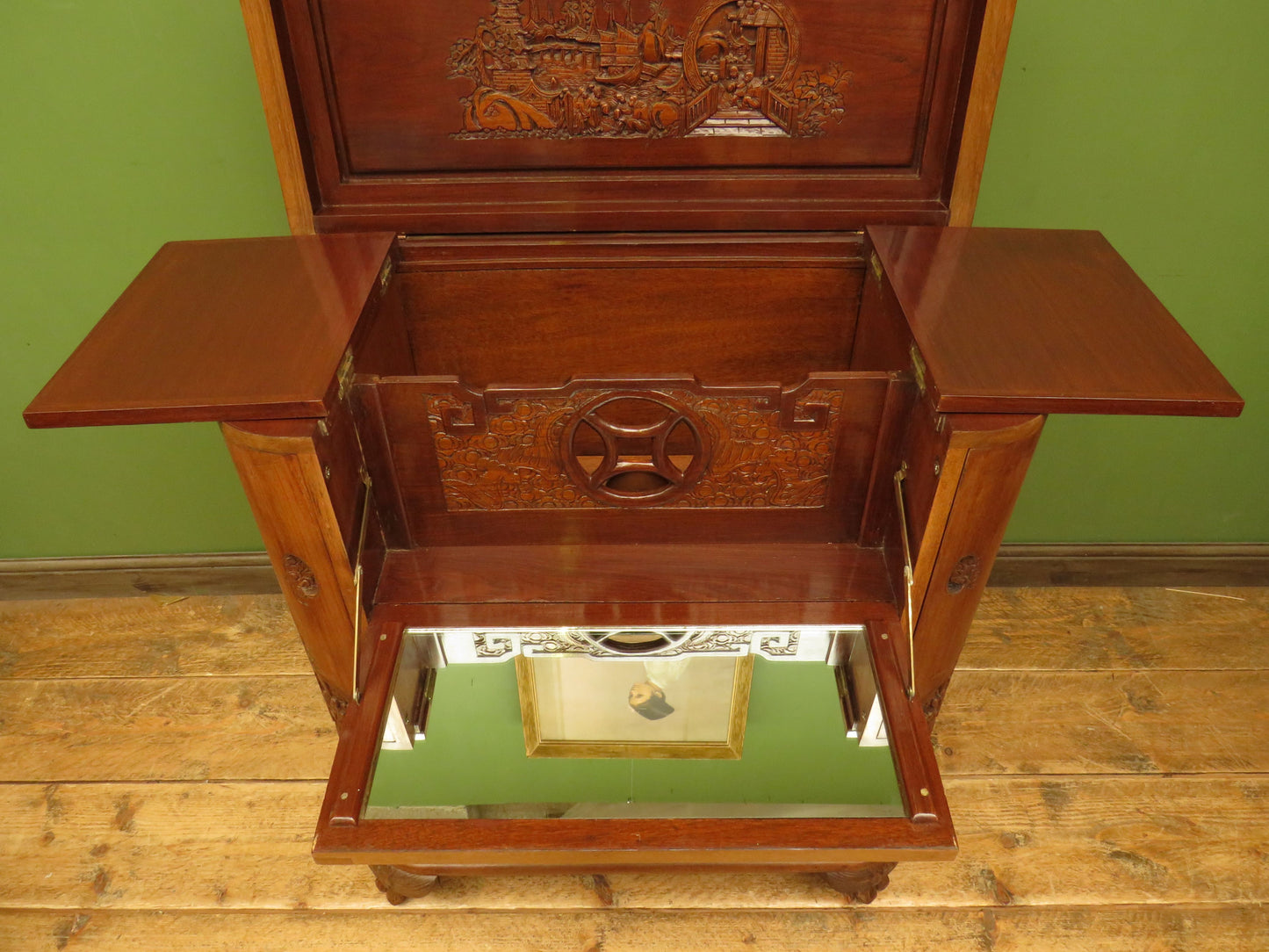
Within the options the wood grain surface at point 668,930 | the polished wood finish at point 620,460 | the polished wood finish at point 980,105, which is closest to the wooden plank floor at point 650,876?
the wood grain surface at point 668,930

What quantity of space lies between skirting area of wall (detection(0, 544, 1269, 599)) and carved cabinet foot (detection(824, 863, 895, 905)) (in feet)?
2.40

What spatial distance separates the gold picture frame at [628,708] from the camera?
0.99 meters

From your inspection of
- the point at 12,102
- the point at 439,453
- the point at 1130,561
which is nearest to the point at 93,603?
the point at 12,102

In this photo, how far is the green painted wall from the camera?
115cm

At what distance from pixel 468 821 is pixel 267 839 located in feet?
2.16

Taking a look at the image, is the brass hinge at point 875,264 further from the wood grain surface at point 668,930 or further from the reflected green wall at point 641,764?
the wood grain surface at point 668,930

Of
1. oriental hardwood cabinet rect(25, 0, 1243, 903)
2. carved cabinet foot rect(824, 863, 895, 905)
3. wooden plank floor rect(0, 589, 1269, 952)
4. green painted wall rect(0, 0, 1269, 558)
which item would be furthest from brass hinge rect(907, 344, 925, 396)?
wooden plank floor rect(0, 589, 1269, 952)

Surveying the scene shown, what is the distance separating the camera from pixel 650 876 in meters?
1.27

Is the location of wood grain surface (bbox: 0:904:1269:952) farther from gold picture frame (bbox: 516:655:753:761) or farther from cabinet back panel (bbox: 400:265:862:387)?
cabinet back panel (bbox: 400:265:862:387)

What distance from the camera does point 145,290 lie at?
0.96m

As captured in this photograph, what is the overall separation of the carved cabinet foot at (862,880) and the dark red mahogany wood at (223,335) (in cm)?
89

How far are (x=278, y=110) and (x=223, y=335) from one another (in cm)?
29

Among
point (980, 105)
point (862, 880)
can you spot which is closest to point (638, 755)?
point (862, 880)

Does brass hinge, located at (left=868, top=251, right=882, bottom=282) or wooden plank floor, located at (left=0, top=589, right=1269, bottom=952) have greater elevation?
brass hinge, located at (left=868, top=251, right=882, bottom=282)
